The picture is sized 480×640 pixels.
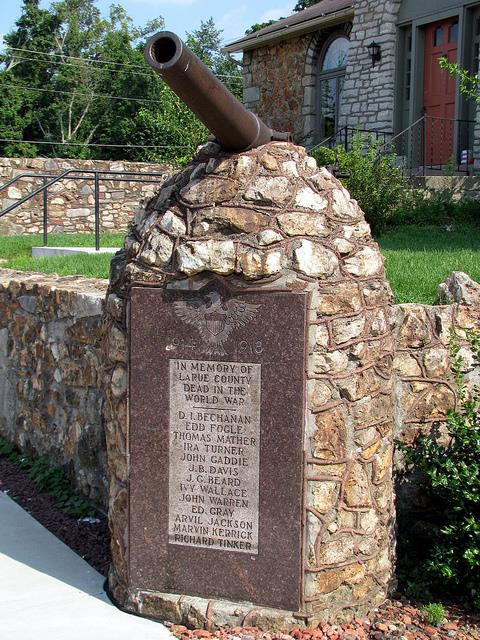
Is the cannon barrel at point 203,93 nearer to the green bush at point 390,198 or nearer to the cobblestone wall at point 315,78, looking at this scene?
the green bush at point 390,198

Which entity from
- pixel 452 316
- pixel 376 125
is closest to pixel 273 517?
pixel 452 316

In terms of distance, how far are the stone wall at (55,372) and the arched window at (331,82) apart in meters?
13.5

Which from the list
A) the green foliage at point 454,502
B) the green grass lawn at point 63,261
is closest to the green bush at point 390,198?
the green grass lawn at point 63,261

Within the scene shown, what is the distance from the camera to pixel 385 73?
1652 cm

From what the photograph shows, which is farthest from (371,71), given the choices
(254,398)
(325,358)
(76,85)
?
(76,85)

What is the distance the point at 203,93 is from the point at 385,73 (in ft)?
47.1

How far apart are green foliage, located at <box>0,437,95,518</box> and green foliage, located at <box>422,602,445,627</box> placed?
86.2 inches

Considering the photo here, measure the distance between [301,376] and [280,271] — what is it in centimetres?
45

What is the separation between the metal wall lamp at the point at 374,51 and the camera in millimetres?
16453

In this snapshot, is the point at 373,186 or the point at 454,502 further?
the point at 373,186

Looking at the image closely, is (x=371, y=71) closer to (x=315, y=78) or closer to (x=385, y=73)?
(x=385, y=73)

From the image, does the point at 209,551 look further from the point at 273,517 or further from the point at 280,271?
the point at 280,271

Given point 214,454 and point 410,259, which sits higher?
point 410,259

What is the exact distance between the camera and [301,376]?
3.44 meters
